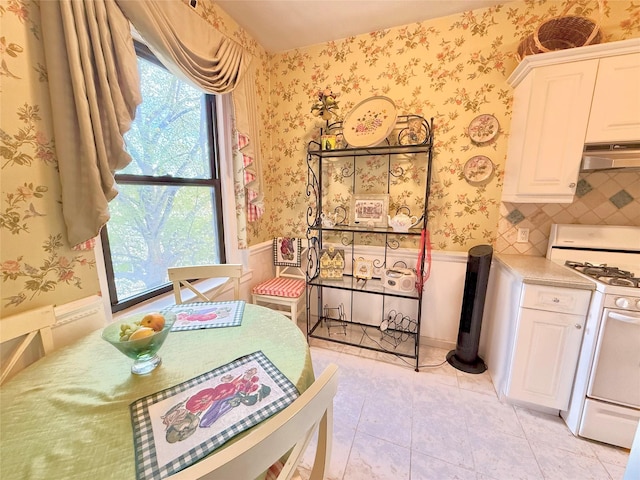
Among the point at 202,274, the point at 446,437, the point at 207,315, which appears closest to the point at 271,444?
the point at 207,315

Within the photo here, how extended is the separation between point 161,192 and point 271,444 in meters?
1.68

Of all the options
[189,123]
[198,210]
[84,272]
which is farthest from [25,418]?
[189,123]

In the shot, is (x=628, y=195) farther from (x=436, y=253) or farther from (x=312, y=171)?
(x=312, y=171)

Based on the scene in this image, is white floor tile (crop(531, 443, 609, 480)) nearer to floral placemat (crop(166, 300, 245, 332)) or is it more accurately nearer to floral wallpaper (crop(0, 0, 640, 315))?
floral wallpaper (crop(0, 0, 640, 315))

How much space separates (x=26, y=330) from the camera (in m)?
1.01

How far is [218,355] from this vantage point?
0.96 meters

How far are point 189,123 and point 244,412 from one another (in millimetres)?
1869

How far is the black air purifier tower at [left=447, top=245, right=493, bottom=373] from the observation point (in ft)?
5.96

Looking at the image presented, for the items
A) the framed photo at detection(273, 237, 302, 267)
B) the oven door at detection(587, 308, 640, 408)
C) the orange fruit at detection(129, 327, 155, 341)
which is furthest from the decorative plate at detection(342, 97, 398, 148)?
the orange fruit at detection(129, 327, 155, 341)

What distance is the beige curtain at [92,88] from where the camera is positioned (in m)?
1.03

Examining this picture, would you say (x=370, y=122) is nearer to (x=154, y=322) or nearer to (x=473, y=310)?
(x=473, y=310)

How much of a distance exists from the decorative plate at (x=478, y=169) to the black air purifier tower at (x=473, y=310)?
51 cm

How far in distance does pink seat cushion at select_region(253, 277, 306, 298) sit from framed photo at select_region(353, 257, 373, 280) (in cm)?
50

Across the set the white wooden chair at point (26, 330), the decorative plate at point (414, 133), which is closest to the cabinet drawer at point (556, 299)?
the decorative plate at point (414, 133)
